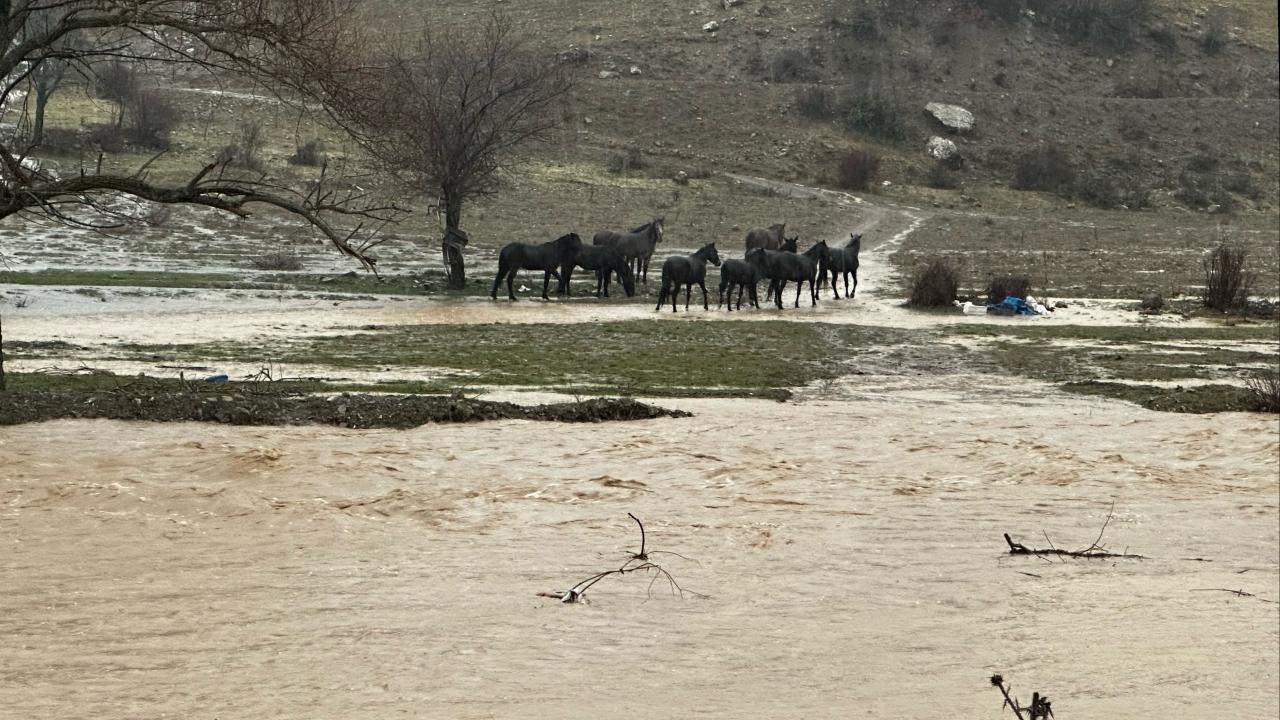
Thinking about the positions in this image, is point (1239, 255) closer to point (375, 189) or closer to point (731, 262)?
point (731, 262)


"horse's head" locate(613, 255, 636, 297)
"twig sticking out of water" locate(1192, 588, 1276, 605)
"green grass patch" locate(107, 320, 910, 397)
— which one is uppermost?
"horse's head" locate(613, 255, 636, 297)

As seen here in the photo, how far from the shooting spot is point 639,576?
11484 mm

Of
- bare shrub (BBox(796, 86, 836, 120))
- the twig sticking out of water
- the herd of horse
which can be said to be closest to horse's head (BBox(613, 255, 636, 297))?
the herd of horse

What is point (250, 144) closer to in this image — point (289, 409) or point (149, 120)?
point (149, 120)

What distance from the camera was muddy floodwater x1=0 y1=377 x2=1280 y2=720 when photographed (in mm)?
8969

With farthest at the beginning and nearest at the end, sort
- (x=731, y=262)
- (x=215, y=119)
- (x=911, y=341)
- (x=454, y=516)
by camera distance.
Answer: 1. (x=215, y=119)
2. (x=731, y=262)
3. (x=911, y=341)
4. (x=454, y=516)

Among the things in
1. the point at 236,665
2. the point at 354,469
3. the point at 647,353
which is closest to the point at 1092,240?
the point at 647,353

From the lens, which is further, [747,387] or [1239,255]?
[1239,255]

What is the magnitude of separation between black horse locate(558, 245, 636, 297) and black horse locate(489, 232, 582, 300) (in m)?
0.21

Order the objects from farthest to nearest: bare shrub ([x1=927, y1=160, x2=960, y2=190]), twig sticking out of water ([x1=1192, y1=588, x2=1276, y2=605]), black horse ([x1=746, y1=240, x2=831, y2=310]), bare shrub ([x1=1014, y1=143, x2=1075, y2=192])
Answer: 1. bare shrub ([x1=1014, y1=143, x2=1075, y2=192])
2. bare shrub ([x1=927, y1=160, x2=960, y2=190])
3. black horse ([x1=746, y1=240, x2=831, y2=310])
4. twig sticking out of water ([x1=1192, y1=588, x2=1276, y2=605])

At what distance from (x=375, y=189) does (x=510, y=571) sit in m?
38.9

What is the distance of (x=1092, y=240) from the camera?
49.1 m

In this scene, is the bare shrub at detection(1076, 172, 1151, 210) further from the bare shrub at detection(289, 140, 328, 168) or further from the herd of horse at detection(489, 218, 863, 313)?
the herd of horse at detection(489, 218, 863, 313)

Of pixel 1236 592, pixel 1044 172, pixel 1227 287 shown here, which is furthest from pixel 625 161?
pixel 1236 592
